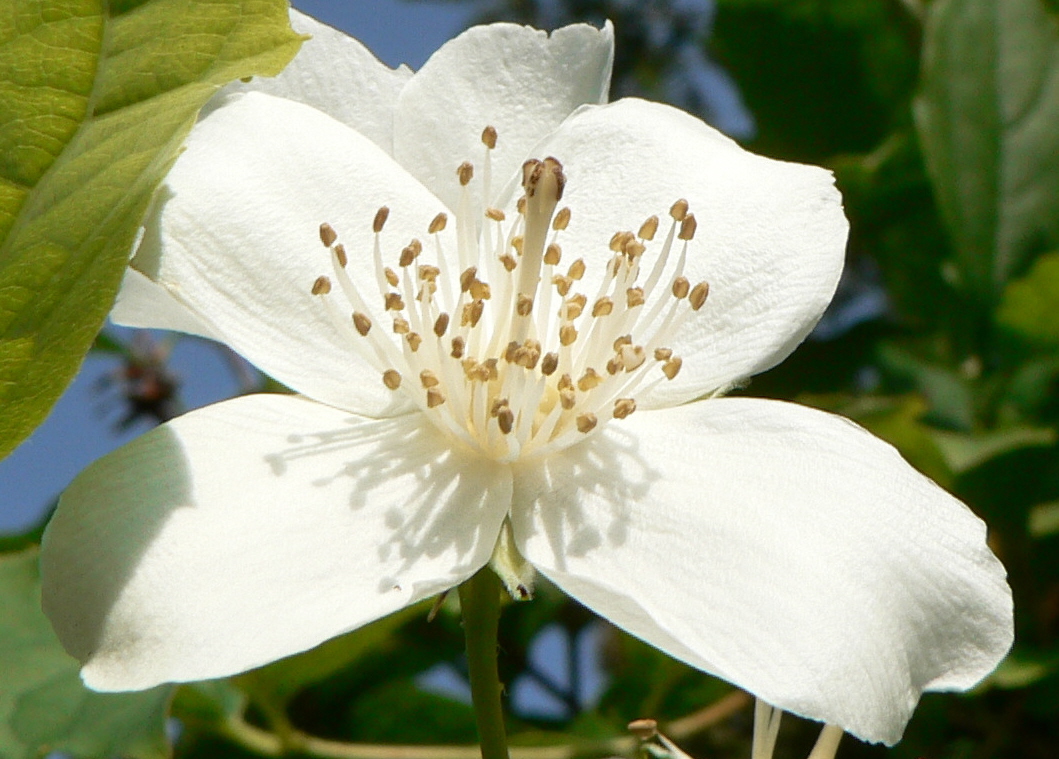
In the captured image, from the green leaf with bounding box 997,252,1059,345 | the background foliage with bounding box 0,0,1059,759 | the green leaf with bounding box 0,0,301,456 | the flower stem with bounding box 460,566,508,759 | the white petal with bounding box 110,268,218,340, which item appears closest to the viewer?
the green leaf with bounding box 0,0,301,456

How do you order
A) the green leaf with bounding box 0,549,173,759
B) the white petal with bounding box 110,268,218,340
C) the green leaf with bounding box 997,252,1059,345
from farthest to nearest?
the green leaf with bounding box 997,252,1059,345 → the green leaf with bounding box 0,549,173,759 → the white petal with bounding box 110,268,218,340

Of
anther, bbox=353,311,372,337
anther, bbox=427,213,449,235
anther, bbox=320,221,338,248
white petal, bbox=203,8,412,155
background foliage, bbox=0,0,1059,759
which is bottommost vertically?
background foliage, bbox=0,0,1059,759

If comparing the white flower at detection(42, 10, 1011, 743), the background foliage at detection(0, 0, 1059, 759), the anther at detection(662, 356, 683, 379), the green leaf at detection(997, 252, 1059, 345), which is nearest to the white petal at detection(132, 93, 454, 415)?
the white flower at detection(42, 10, 1011, 743)

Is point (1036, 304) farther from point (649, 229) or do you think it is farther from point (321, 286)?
point (321, 286)

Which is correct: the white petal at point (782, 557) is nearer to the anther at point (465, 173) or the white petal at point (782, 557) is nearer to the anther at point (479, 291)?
the anther at point (479, 291)

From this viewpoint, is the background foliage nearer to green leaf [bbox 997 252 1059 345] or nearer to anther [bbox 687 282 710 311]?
green leaf [bbox 997 252 1059 345]

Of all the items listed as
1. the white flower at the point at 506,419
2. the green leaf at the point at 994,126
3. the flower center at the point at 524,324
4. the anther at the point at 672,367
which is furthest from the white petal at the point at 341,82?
the green leaf at the point at 994,126

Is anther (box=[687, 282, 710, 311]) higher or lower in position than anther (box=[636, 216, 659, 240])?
lower
